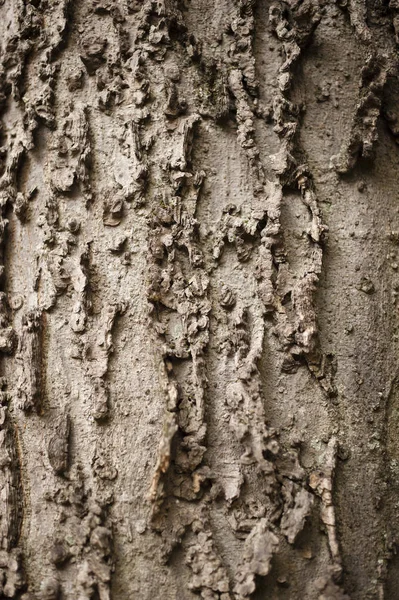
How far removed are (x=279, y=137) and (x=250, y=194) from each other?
14cm

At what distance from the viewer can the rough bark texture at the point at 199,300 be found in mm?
907

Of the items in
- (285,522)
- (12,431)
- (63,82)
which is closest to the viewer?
(285,522)

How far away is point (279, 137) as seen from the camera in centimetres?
108

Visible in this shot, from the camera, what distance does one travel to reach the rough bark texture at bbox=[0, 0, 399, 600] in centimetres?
91

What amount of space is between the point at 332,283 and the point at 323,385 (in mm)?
210

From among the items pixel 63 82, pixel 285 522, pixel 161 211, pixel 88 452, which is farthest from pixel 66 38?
pixel 285 522

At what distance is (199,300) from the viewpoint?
3.26ft

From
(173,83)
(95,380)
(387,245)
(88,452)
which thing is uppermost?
(173,83)

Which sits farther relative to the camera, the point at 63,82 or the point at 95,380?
the point at 63,82

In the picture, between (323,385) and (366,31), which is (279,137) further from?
(323,385)

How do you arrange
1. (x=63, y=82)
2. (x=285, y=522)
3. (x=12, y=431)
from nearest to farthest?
(x=285, y=522) → (x=12, y=431) → (x=63, y=82)

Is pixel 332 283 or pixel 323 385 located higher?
pixel 332 283

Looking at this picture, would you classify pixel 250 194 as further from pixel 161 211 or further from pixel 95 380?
pixel 95 380

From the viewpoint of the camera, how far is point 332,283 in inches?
40.9
